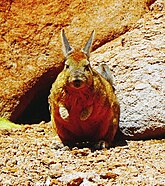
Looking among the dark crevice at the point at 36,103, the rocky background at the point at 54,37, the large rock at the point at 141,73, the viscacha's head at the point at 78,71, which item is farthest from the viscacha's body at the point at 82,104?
the dark crevice at the point at 36,103

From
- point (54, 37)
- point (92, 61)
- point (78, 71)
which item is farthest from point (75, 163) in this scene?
point (54, 37)

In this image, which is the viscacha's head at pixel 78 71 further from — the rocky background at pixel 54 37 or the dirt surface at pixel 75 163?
the rocky background at pixel 54 37

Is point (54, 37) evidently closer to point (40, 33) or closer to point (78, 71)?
point (40, 33)

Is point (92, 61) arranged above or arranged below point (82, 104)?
above

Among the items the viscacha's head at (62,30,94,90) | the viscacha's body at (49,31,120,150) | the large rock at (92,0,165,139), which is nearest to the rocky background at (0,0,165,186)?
the large rock at (92,0,165,139)

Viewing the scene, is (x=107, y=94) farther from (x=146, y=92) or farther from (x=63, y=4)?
(x=63, y=4)
